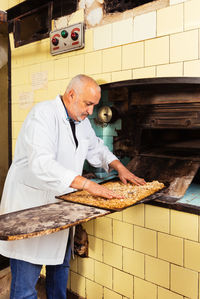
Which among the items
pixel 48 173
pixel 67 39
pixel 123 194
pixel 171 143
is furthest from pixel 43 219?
pixel 67 39

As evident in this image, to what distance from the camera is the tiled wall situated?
5.17 ft

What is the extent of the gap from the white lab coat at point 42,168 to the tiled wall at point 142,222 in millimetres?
434

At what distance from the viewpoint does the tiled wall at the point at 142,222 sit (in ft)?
5.17

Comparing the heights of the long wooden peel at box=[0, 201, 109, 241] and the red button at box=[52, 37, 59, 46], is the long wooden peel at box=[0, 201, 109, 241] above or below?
below

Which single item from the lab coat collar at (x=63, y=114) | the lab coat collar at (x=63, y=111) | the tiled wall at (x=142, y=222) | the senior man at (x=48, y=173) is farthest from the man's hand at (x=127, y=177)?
the lab coat collar at (x=63, y=111)

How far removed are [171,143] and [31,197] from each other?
111cm

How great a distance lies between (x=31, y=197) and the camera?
5.51ft

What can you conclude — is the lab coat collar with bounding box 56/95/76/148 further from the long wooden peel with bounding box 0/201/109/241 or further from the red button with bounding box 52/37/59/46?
the red button with bounding box 52/37/59/46

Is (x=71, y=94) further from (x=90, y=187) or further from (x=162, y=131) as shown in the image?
(x=162, y=131)

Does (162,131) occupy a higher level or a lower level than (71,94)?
lower

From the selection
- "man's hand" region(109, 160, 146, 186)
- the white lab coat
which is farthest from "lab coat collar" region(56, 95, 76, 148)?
"man's hand" region(109, 160, 146, 186)

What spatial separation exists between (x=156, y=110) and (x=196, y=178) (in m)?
0.59

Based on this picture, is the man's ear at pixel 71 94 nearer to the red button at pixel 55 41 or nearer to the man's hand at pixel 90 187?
the man's hand at pixel 90 187

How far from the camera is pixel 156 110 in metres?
1.79
